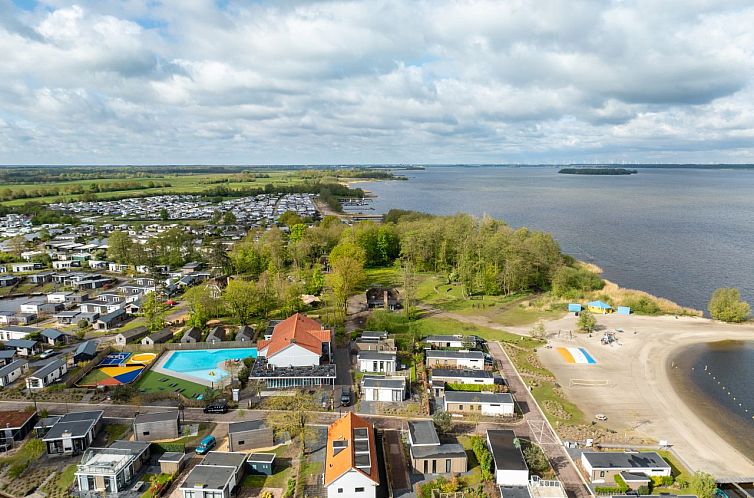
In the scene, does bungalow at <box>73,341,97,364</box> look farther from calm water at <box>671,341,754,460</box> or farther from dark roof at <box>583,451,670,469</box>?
calm water at <box>671,341,754,460</box>

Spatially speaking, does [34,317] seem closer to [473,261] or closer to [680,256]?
[473,261]

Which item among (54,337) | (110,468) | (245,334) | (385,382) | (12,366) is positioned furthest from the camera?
(245,334)

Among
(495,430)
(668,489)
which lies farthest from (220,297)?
(668,489)

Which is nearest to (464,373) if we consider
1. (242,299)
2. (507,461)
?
→ (507,461)

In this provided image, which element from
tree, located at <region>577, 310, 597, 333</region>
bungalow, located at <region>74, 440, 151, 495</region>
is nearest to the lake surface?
tree, located at <region>577, 310, 597, 333</region>

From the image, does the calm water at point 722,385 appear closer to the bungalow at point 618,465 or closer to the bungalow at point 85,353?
the bungalow at point 618,465

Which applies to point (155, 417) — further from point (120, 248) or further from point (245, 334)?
point (120, 248)

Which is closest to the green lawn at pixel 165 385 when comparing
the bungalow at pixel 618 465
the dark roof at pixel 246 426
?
the dark roof at pixel 246 426
